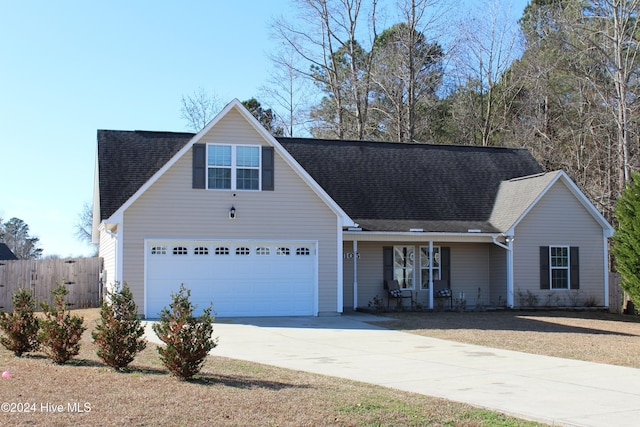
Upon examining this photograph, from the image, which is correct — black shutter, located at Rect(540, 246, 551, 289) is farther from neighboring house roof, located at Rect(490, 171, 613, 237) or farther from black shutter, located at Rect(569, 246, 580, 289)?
neighboring house roof, located at Rect(490, 171, 613, 237)

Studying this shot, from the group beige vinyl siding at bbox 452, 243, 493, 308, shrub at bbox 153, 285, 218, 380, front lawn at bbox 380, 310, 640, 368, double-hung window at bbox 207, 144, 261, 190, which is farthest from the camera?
beige vinyl siding at bbox 452, 243, 493, 308

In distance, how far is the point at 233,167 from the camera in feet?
70.1

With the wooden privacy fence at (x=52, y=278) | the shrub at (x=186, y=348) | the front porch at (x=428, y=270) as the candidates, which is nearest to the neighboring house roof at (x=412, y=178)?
the front porch at (x=428, y=270)

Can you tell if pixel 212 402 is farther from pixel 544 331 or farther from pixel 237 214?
pixel 237 214

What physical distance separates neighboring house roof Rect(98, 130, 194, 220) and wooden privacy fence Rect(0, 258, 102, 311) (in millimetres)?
4914

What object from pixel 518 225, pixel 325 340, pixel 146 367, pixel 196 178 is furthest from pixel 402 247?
pixel 146 367

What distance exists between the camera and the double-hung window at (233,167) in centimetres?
2119

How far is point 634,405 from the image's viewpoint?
355 inches

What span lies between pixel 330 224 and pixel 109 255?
7.30m

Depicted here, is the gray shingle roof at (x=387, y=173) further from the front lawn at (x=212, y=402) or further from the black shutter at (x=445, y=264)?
the front lawn at (x=212, y=402)

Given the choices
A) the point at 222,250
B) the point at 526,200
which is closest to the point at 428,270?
the point at 526,200

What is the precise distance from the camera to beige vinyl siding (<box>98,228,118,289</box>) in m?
21.5

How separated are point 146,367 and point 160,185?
395 inches

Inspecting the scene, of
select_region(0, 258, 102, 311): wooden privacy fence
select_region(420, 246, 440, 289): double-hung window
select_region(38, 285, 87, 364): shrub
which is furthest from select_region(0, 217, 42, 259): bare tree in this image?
select_region(38, 285, 87, 364): shrub
